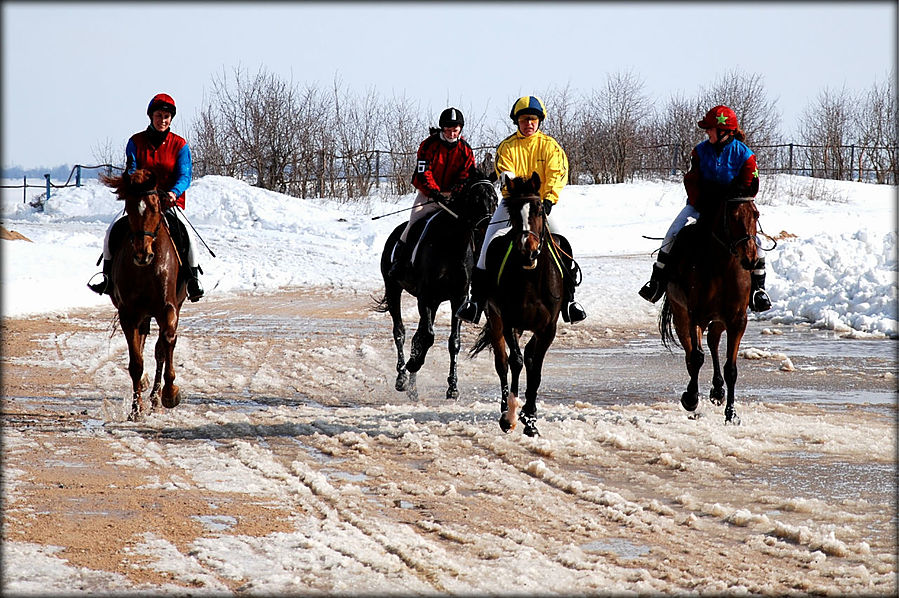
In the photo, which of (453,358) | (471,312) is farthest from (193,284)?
(453,358)

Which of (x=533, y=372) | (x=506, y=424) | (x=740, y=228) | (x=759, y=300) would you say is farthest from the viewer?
(x=759, y=300)

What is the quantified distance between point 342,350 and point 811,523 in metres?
9.39

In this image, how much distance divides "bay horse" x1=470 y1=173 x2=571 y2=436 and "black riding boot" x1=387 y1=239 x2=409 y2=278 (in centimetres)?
273

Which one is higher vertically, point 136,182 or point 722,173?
point 722,173

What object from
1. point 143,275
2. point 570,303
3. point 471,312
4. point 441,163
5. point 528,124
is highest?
point 528,124

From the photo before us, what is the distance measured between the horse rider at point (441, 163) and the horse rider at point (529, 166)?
6.04 feet

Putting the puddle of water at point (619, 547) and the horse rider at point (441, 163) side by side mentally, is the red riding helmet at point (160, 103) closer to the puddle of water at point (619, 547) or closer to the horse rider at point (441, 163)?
the horse rider at point (441, 163)

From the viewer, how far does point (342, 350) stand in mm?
15172

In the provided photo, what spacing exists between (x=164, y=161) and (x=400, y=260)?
10.0ft

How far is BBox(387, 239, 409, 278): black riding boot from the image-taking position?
1232 cm

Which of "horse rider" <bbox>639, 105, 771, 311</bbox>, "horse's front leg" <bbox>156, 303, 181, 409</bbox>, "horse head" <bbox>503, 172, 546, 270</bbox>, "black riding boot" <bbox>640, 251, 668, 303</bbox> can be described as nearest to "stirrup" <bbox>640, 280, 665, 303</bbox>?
"black riding boot" <bbox>640, 251, 668, 303</bbox>

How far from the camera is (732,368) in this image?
10.2m

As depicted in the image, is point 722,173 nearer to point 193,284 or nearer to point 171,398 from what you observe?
point 193,284

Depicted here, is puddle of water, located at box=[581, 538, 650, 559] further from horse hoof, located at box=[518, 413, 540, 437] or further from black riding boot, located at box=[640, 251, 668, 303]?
black riding boot, located at box=[640, 251, 668, 303]
